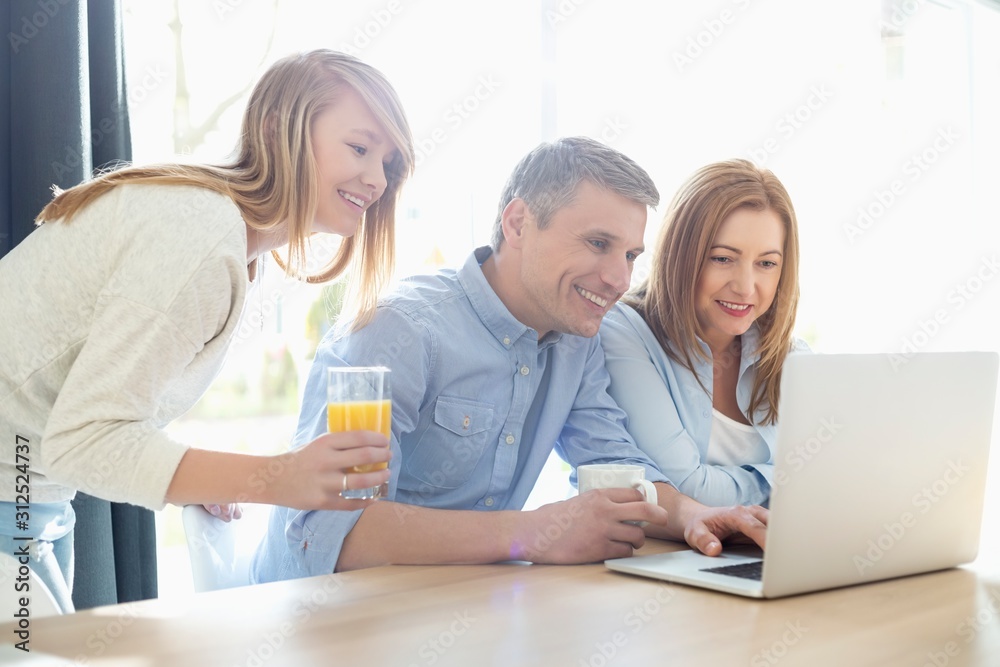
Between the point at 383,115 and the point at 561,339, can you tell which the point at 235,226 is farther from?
the point at 561,339

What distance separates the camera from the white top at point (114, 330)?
3.41 ft

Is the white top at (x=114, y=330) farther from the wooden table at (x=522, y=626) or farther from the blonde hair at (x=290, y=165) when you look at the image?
the wooden table at (x=522, y=626)

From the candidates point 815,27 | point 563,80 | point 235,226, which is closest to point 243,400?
point 563,80

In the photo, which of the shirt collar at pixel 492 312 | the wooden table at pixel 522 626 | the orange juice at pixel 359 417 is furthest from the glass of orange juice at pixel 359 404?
the shirt collar at pixel 492 312

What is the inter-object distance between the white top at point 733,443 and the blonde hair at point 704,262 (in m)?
0.04

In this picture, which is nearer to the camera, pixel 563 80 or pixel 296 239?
pixel 296 239

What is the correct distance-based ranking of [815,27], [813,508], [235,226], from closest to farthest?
[813,508] → [235,226] → [815,27]

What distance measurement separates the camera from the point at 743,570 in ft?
3.86

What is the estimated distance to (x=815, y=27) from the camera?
404 cm

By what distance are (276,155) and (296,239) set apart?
133 mm

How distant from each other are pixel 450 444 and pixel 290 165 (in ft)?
1.82

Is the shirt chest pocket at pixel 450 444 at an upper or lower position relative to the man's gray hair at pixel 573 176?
lower

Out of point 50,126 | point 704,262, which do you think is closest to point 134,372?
point 50,126

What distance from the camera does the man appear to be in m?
1.52
